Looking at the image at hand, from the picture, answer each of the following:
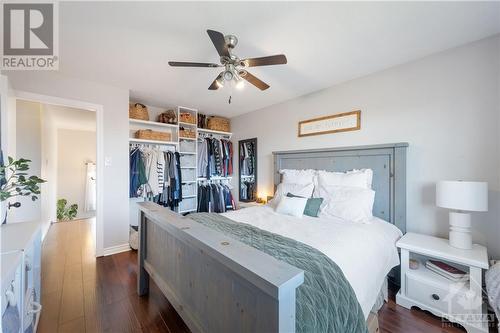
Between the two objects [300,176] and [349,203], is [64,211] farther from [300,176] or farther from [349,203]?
[349,203]

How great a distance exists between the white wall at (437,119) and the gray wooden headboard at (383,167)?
10cm

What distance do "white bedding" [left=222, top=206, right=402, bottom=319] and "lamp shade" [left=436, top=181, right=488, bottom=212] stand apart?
558 millimetres

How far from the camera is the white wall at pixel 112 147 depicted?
260 centimetres

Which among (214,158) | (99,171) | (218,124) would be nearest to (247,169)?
(214,158)

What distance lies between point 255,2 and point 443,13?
4.61ft

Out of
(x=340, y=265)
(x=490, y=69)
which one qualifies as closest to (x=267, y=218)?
(x=340, y=265)

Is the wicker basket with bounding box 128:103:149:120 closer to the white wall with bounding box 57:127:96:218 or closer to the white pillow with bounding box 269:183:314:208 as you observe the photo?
the white pillow with bounding box 269:183:314:208

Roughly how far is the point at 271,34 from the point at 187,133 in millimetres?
2565

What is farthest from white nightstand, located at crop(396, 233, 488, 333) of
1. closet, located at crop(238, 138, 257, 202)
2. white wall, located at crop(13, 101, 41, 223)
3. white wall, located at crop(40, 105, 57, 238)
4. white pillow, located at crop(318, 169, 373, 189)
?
white wall, located at crop(40, 105, 57, 238)

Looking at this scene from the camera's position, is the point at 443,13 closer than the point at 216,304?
No

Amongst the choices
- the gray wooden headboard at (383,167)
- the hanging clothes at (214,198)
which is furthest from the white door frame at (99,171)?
the gray wooden headboard at (383,167)

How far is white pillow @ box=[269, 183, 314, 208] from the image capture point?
2543 millimetres

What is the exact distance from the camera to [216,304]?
1.04 metres

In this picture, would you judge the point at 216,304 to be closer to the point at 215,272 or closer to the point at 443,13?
the point at 215,272
